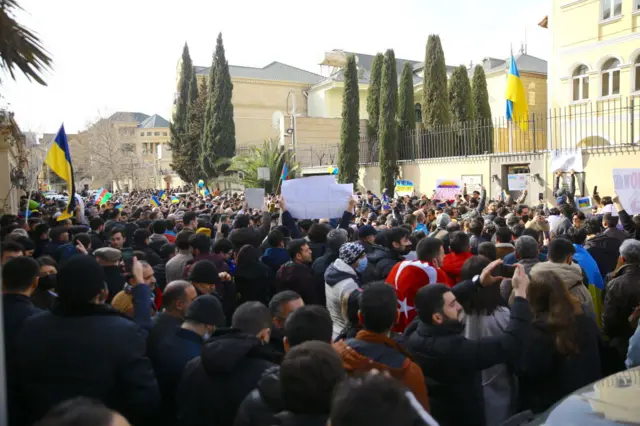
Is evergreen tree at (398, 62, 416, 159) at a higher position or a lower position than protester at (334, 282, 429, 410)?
higher

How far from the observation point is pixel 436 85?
25.7 meters

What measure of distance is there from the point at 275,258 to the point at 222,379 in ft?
12.1

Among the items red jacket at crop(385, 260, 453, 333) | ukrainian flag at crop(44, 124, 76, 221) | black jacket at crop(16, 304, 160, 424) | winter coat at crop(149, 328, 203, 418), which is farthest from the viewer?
ukrainian flag at crop(44, 124, 76, 221)

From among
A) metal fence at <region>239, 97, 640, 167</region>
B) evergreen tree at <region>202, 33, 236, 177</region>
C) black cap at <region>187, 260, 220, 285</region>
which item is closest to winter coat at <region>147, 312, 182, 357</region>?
black cap at <region>187, 260, 220, 285</region>

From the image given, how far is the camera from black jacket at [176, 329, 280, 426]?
269 centimetres

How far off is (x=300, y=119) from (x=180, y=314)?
95.5ft

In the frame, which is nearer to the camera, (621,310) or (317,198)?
(621,310)

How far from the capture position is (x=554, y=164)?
17422mm

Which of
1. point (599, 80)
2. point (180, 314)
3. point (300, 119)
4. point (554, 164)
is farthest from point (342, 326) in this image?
point (300, 119)

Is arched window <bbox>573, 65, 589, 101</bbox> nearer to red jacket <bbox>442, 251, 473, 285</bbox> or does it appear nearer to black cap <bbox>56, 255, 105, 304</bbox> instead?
red jacket <bbox>442, 251, 473, 285</bbox>

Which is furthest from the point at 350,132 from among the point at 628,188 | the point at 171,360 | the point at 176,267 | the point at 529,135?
the point at 171,360

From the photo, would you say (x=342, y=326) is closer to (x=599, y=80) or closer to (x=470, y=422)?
(x=470, y=422)

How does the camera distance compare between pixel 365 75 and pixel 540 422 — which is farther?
pixel 365 75

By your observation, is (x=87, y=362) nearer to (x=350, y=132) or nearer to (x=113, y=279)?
(x=113, y=279)
